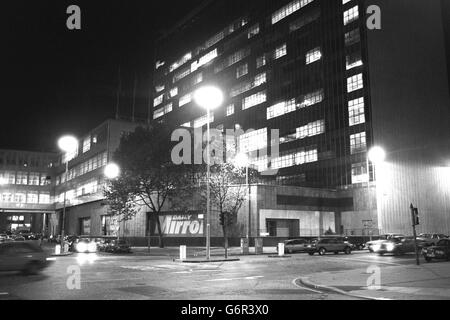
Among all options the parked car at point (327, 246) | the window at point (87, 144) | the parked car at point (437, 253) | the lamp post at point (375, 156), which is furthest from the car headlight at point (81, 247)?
the window at point (87, 144)

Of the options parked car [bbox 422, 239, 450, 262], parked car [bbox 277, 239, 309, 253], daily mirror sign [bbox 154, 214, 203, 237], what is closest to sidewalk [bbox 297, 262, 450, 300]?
parked car [bbox 422, 239, 450, 262]

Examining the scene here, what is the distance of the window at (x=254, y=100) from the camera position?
290 feet

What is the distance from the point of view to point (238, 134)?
90.6 m

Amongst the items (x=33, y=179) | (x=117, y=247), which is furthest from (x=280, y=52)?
(x=33, y=179)

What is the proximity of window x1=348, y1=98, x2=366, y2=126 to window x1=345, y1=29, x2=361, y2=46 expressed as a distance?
9845 mm

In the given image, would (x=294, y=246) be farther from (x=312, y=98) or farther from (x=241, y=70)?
(x=241, y=70)

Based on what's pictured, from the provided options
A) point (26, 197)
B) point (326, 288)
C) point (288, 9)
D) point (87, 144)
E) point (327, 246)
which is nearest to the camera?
point (326, 288)

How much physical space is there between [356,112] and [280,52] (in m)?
23.4

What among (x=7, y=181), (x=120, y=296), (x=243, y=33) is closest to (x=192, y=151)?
(x=120, y=296)

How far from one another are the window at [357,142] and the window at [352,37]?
602 inches

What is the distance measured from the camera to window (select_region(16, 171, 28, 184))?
114 meters

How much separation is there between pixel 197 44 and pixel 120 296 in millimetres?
108446

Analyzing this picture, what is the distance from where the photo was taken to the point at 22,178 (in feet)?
378
